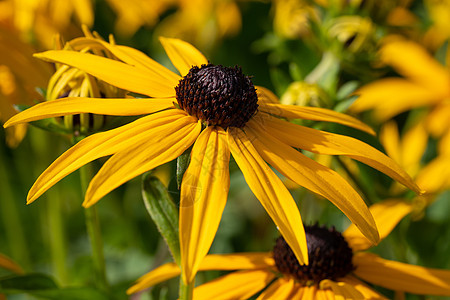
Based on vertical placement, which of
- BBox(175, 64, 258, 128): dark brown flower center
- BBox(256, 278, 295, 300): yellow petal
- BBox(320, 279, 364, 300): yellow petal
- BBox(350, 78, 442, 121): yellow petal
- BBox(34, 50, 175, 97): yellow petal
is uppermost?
BBox(350, 78, 442, 121): yellow petal

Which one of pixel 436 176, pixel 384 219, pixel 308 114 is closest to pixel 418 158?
pixel 436 176

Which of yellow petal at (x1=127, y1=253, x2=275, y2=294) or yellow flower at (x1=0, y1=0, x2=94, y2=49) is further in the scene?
yellow flower at (x1=0, y1=0, x2=94, y2=49)

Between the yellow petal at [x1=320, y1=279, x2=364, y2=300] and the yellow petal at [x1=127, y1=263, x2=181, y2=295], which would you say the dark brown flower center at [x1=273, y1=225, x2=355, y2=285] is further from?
the yellow petal at [x1=127, y1=263, x2=181, y2=295]

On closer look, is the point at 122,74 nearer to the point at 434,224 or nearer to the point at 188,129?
the point at 188,129

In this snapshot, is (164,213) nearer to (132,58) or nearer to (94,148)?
(94,148)

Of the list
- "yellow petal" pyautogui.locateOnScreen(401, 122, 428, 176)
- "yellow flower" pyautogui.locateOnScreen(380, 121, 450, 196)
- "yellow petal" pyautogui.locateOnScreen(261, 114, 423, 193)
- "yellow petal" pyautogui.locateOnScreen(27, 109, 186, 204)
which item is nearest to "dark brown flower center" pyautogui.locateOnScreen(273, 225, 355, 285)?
"yellow petal" pyautogui.locateOnScreen(261, 114, 423, 193)

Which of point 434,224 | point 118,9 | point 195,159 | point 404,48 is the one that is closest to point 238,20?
point 118,9
